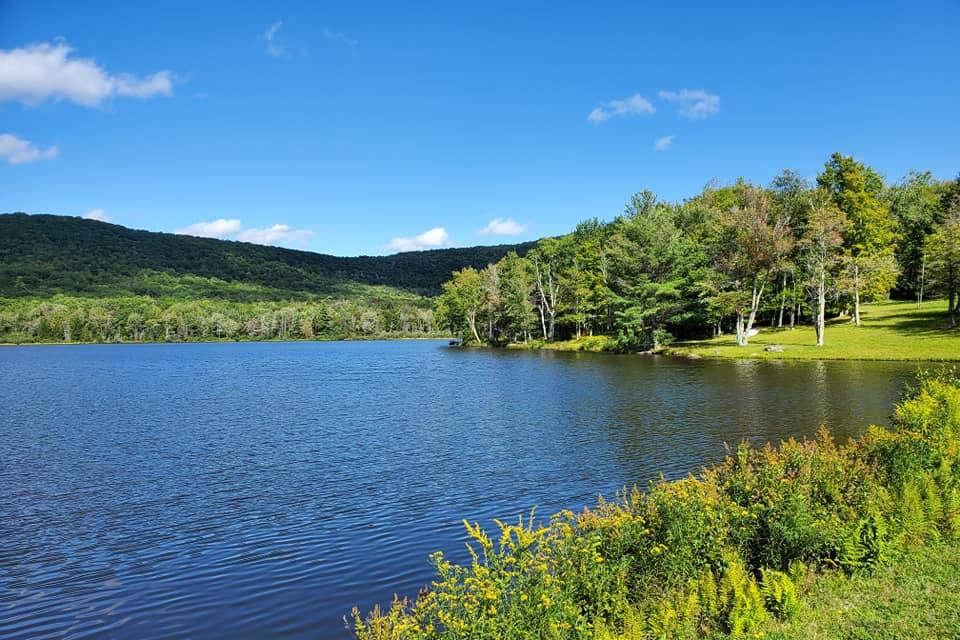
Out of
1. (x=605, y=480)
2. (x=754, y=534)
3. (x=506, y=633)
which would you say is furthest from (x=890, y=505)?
(x=605, y=480)

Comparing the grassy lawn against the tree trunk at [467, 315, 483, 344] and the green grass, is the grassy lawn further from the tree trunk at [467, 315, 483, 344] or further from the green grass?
the tree trunk at [467, 315, 483, 344]

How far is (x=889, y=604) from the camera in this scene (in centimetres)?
891

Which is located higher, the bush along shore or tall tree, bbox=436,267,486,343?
tall tree, bbox=436,267,486,343

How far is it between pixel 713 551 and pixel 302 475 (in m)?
16.0

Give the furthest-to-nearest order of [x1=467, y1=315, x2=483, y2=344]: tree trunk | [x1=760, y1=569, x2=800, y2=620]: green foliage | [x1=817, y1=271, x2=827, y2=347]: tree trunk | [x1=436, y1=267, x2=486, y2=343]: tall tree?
[x1=467, y1=315, x2=483, y2=344]: tree trunk < [x1=436, y1=267, x2=486, y2=343]: tall tree < [x1=817, y1=271, x2=827, y2=347]: tree trunk < [x1=760, y1=569, x2=800, y2=620]: green foliage

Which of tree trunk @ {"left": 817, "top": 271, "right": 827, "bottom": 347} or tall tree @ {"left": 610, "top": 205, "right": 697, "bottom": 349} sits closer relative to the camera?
tree trunk @ {"left": 817, "top": 271, "right": 827, "bottom": 347}

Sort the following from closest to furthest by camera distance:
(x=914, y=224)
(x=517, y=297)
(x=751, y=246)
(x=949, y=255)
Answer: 1. (x=949, y=255)
2. (x=751, y=246)
3. (x=914, y=224)
4. (x=517, y=297)

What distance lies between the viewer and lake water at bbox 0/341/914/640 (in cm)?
1237

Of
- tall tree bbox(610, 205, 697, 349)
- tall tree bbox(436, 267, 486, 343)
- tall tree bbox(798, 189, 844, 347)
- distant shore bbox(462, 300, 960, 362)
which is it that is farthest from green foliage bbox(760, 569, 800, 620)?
tall tree bbox(436, 267, 486, 343)

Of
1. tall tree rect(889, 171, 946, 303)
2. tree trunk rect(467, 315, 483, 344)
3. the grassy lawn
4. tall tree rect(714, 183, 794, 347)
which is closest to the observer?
the grassy lawn

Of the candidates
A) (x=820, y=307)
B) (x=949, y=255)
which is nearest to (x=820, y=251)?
(x=820, y=307)

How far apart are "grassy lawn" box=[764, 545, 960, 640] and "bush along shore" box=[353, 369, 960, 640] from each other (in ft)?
0.53

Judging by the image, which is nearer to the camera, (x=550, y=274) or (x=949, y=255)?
(x=949, y=255)

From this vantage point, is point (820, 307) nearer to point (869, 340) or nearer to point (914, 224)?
point (869, 340)
